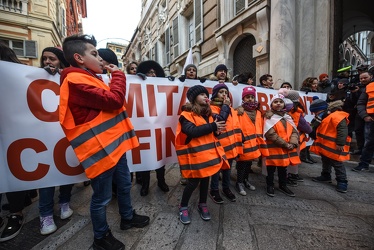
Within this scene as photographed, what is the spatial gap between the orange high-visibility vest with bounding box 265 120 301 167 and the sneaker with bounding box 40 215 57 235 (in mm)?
2549

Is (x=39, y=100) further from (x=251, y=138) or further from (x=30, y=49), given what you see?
(x=30, y=49)

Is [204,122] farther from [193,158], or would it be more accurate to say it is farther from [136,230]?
[136,230]

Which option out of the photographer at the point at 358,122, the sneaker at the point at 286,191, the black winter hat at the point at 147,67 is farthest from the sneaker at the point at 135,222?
the photographer at the point at 358,122

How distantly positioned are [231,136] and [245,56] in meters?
6.47

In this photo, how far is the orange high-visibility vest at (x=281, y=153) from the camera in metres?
2.51

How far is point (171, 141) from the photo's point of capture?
8.18 feet

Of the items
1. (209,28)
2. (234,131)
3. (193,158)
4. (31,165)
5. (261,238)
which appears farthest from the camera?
(209,28)

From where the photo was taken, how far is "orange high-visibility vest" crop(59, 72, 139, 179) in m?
1.35

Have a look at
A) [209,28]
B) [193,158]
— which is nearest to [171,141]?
[193,158]

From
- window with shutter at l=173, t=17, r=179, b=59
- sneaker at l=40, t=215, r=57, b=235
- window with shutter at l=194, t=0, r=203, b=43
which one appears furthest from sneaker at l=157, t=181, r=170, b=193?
window with shutter at l=173, t=17, r=179, b=59

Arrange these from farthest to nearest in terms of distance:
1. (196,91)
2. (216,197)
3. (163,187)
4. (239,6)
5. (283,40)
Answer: (239,6)
(283,40)
(163,187)
(216,197)
(196,91)

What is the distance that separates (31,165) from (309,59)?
6.76m

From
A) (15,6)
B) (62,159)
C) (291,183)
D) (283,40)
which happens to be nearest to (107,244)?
(62,159)

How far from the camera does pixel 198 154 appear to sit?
188 cm
